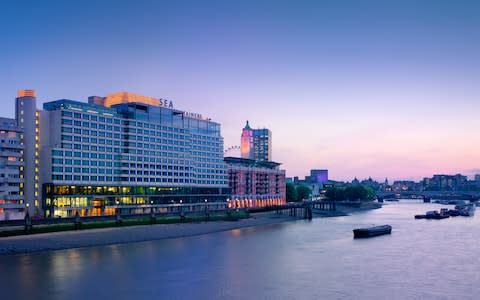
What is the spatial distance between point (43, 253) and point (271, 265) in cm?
3529

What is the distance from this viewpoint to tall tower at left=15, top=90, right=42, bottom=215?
118m

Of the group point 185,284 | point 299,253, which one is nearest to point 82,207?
point 299,253

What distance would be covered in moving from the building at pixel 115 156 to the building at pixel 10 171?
433 cm

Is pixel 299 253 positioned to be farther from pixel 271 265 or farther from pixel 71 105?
pixel 71 105

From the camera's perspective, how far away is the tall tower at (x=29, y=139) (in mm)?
118438

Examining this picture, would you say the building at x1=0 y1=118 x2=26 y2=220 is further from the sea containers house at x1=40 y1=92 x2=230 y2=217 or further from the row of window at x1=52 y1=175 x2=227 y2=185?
the row of window at x1=52 y1=175 x2=227 y2=185

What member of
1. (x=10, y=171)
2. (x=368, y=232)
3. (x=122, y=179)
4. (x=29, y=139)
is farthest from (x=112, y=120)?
(x=368, y=232)

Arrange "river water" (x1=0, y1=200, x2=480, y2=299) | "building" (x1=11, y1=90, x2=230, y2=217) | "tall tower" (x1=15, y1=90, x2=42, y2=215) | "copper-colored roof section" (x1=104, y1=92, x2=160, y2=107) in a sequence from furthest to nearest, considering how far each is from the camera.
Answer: "copper-colored roof section" (x1=104, y1=92, x2=160, y2=107), "building" (x1=11, y1=90, x2=230, y2=217), "tall tower" (x1=15, y1=90, x2=42, y2=215), "river water" (x1=0, y1=200, x2=480, y2=299)

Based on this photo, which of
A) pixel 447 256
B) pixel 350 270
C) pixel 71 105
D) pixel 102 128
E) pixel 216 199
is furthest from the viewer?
pixel 216 199

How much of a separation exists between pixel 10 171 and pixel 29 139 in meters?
10.8

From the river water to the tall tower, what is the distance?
42.0m

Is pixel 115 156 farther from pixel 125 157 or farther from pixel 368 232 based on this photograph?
pixel 368 232

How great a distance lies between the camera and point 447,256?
75.7 m

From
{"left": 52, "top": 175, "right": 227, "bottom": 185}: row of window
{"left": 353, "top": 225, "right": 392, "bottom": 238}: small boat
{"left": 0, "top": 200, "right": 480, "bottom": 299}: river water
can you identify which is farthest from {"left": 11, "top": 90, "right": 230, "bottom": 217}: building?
{"left": 353, "top": 225, "right": 392, "bottom": 238}: small boat
